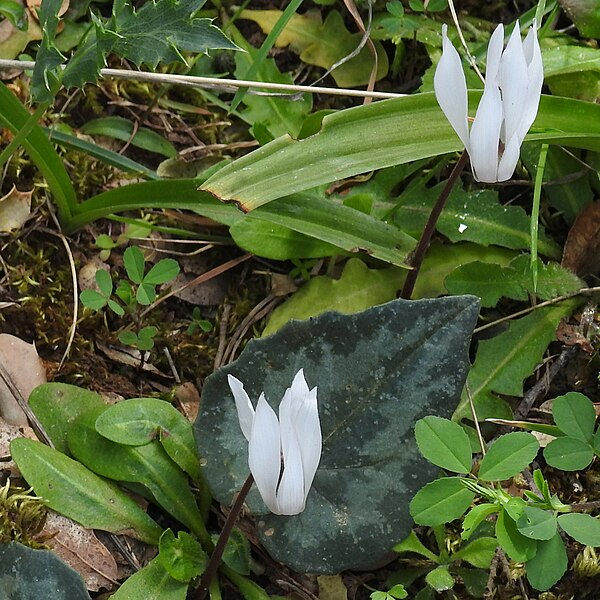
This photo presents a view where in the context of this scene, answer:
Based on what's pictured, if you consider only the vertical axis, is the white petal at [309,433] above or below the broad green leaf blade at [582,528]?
above

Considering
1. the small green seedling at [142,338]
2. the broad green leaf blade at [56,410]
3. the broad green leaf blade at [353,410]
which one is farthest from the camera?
the small green seedling at [142,338]

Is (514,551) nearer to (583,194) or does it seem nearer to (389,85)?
(583,194)

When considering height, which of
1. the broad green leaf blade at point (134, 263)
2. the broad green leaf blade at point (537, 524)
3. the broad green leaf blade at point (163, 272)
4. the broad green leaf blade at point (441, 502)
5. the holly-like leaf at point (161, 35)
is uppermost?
the holly-like leaf at point (161, 35)

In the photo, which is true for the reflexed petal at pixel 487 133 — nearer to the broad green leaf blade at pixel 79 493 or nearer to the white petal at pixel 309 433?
the white petal at pixel 309 433

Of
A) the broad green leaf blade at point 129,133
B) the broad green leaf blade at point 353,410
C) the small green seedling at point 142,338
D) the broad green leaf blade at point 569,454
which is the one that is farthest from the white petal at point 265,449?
the broad green leaf blade at point 129,133

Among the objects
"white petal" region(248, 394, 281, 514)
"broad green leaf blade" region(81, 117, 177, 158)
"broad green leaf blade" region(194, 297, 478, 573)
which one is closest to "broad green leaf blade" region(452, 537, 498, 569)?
"broad green leaf blade" region(194, 297, 478, 573)

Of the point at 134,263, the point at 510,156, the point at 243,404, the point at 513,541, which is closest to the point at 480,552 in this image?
the point at 513,541

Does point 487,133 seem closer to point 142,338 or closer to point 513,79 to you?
point 513,79
